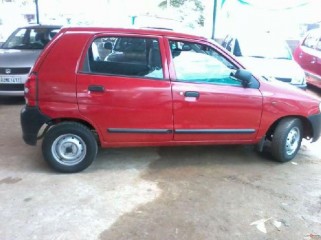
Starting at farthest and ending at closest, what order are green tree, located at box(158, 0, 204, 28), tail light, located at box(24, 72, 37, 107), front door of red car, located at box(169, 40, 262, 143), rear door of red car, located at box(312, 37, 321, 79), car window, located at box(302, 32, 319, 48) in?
green tree, located at box(158, 0, 204, 28) < car window, located at box(302, 32, 319, 48) < rear door of red car, located at box(312, 37, 321, 79) < front door of red car, located at box(169, 40, 262, 143) < tail light, located at box(24, 72, 37, 107)

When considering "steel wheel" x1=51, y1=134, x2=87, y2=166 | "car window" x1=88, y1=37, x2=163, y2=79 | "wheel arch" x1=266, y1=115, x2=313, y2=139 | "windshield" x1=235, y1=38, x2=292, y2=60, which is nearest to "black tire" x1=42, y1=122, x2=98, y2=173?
"steel wheel" x1=51, y1=134, x2=87, y2=166

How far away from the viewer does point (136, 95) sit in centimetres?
388

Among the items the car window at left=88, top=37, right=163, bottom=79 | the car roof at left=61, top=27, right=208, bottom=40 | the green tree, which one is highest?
the green tree

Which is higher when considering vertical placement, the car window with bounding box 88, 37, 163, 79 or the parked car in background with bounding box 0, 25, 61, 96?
the car window with bounding box 88, 37, 163, 79

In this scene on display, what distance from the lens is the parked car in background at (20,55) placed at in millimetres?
6801

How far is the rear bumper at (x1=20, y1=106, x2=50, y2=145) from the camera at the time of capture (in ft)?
12.6

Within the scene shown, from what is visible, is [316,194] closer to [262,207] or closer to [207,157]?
[262,207]

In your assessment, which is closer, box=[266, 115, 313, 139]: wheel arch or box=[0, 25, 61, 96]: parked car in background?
box=[266, 115, 313, 139]: wheel arch

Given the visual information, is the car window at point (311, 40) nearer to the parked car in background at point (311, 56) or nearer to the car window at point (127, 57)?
the parked car in background at point (311, 56)

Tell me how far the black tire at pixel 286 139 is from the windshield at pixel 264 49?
3.57 metres

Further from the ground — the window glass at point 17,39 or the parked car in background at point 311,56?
the window glass at point 17,39

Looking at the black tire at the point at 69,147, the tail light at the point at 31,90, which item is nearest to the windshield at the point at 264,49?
the black tire at the point at 69,147

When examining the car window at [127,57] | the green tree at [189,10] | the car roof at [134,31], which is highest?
the green tree at [189,10]

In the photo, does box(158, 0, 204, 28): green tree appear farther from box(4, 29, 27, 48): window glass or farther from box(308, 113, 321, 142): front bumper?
box(308, 113, 321, 142): front bumper
